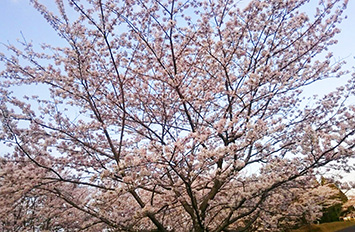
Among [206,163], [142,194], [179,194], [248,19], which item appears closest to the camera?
[206,163]

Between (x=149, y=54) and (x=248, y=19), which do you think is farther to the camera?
(x=149, y=54)

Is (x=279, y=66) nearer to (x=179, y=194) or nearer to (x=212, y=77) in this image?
(x=212, y=77)

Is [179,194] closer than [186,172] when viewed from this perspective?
No

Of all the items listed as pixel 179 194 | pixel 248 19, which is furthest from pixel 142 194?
pixel 248 19

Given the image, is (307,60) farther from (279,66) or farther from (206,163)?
(206,163)

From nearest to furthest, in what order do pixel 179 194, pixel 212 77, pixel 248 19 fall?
1. pixel 179 194
2. pixel 248 19
3. pixel 212 77

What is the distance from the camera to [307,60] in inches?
222

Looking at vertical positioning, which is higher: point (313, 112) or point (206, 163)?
point (313, 112)

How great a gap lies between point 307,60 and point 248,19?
142 centimetres

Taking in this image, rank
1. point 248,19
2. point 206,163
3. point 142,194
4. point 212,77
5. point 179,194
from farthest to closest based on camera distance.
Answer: point 142,194 < point 212,77 < point 248,19 < point 179,194 < point 206,163

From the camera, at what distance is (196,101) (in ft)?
17.6

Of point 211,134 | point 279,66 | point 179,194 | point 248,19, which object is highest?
point 248,19

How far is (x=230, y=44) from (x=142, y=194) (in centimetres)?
400

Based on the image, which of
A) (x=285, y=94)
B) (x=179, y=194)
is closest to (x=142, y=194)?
(x=179, y=194)
